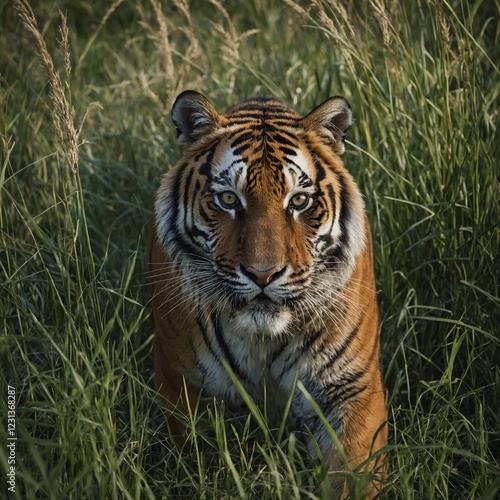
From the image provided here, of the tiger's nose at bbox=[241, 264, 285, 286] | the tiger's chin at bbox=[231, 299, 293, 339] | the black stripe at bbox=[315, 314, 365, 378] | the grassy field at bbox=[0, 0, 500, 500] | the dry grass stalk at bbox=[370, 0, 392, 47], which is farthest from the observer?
the dry grass stalk at bbox=[370, 0, 392, 47]

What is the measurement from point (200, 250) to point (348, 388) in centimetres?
73

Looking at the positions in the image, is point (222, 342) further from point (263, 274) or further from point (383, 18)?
point (383, 18)

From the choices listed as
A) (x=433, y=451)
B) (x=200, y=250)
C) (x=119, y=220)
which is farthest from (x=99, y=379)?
(x=119, y=220)

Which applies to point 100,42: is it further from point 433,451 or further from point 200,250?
point 433,451

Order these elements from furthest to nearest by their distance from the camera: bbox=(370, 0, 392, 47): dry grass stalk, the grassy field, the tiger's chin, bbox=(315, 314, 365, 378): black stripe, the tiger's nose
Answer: bbox=(370, 0, 392, 47): dry grass stalk, bbox=(315, 314, 365, 378): black stripe, the tiger's chin, the tiger's nose, the grassy field

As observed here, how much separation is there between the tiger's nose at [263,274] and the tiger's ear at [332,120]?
0.64m

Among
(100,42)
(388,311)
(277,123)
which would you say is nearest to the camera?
(277,123)

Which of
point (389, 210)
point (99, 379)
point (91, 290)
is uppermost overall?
point (389, 210)

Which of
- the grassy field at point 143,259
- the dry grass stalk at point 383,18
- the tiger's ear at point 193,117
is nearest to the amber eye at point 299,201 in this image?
Answer: the tiger's ear at point 193,117

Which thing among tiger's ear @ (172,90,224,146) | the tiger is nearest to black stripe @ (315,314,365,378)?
the tiger

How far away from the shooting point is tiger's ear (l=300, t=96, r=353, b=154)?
3.23 m

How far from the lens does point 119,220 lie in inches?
177

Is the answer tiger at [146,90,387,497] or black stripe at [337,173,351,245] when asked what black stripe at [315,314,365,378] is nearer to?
tiger at [146,90,387,497]

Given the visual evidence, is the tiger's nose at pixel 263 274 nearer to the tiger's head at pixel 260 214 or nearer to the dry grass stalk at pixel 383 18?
the tiger's head at pixel 260 214
